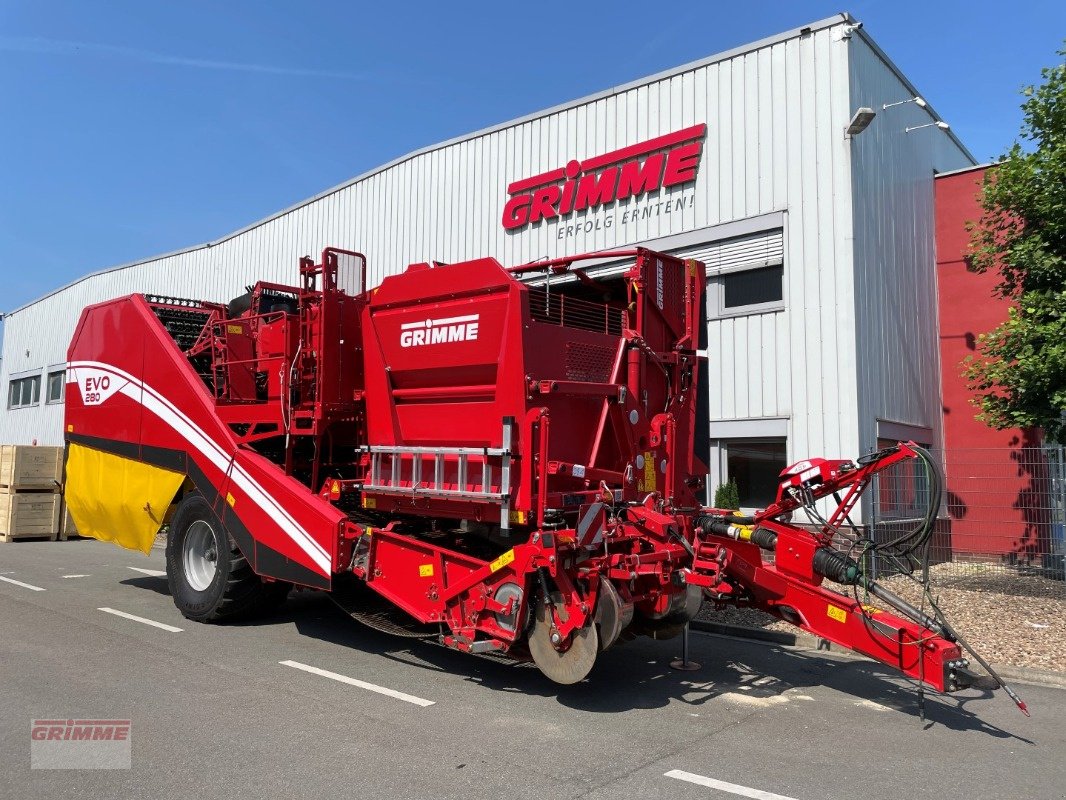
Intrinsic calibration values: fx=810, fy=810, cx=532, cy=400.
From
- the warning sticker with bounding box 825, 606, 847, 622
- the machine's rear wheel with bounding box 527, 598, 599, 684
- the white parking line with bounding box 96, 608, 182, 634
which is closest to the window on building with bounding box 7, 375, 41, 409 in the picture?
the white parking line with bounding box 96, 608, 182, 634

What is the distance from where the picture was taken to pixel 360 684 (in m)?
6.02

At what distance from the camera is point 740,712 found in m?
5.51

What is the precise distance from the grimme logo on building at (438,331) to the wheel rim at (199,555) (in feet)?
10.7

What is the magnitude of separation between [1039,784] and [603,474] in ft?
10.4

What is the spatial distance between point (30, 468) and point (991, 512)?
17.2 m

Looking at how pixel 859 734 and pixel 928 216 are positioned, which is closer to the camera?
pixel 859 734

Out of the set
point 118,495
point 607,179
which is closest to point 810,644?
point 118,495

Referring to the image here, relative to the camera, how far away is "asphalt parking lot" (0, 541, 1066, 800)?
420cm

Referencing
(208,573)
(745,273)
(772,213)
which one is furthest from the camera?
(745,273)

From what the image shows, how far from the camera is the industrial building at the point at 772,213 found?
11242 millimetres

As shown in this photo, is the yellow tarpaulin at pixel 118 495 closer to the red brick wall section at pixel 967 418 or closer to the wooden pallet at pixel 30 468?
the wooden pallet at pixel 30 468

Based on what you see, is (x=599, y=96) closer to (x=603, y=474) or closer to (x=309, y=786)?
(x=603, y=474)

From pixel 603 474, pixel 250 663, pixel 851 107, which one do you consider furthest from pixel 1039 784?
pixel 851 107

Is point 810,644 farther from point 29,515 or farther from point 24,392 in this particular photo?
point 24,392
